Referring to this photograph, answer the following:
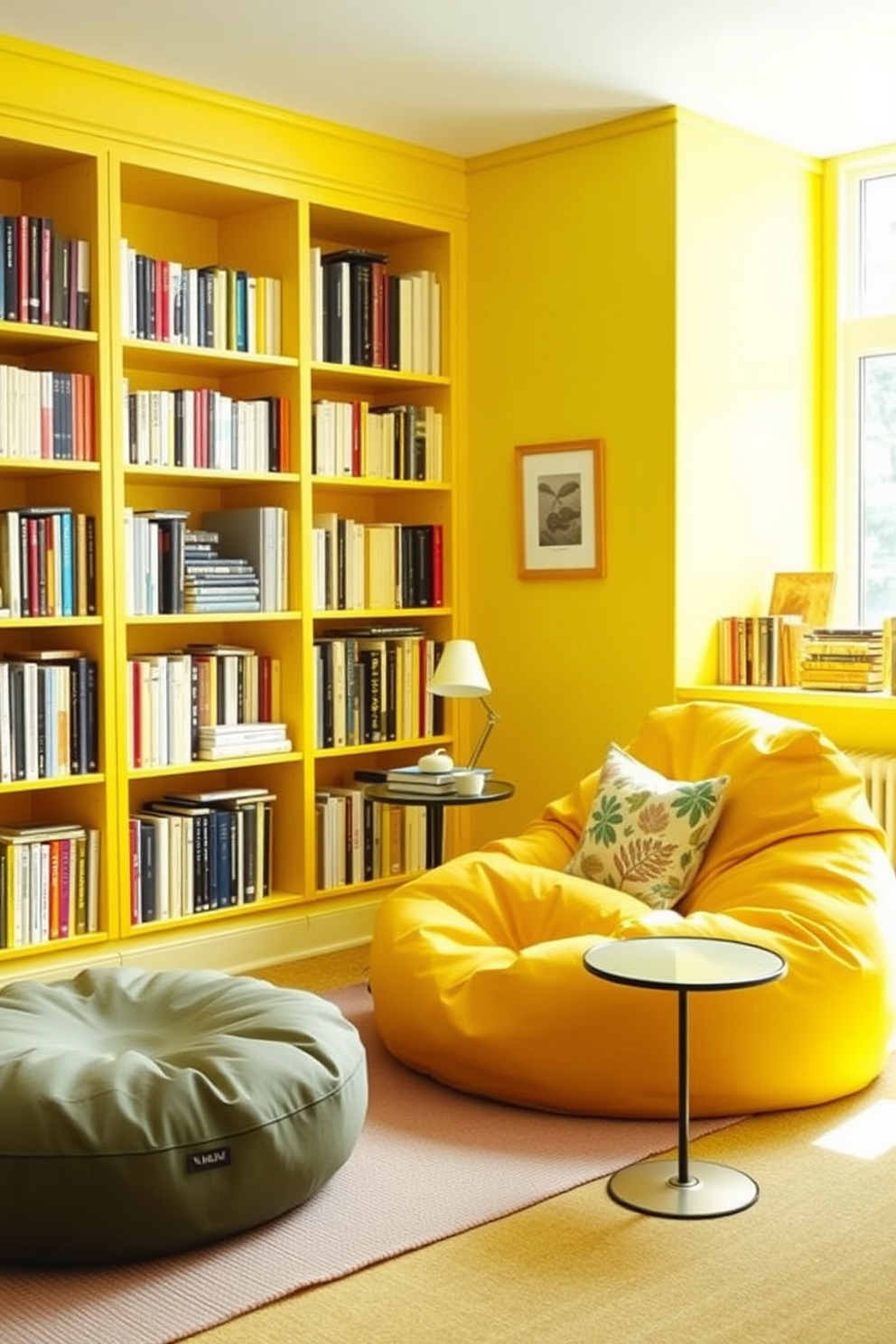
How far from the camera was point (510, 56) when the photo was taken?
15.2 ft

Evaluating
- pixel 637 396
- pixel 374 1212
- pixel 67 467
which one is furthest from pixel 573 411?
pixel 374 1212

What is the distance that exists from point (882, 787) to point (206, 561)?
216 cm

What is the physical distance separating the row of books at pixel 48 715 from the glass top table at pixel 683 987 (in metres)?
1.98

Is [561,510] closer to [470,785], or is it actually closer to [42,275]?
[470,785]

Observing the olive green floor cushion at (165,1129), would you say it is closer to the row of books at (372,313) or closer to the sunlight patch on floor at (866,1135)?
the sunlight patch on floor at (866,1135)

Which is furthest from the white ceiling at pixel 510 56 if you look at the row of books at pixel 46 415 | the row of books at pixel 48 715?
the row of books at pixel 48 715

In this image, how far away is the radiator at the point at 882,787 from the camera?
15.9 ft

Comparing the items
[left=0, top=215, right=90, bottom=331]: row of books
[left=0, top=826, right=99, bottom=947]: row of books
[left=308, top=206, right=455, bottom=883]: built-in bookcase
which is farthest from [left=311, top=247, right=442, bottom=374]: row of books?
[left=0, top=826, right=99, bottom=947]: row of books

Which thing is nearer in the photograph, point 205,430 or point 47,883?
point 47,883

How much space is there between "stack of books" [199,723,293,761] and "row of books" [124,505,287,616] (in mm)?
368

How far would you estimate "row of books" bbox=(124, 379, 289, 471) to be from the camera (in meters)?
4.84

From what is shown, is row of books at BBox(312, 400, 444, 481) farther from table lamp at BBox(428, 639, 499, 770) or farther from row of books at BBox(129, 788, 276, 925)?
row of books at BBox(129, 788, 276, 925)

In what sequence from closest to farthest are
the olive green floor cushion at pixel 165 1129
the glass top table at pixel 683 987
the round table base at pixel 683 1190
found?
the olive green floor cushion at pixel 165 1129 < the glass top table at pixel 683 987 < the round table base at pixel 683 1190

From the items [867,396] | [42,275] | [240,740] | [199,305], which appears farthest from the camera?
[867,396]
